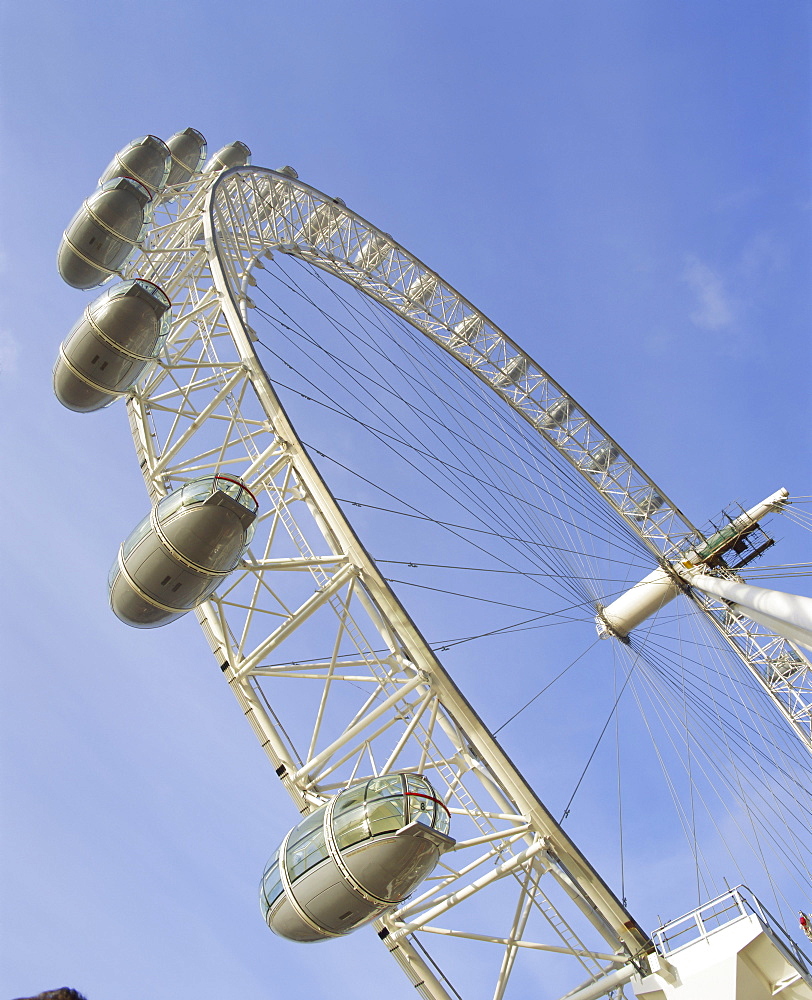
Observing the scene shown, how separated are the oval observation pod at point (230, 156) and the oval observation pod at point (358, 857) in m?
21.3

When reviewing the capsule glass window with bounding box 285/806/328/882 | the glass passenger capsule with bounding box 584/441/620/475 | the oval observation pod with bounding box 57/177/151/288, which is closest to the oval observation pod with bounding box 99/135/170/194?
the oval observation pod with bounding box 57/177/151/288

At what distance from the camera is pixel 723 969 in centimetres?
1049

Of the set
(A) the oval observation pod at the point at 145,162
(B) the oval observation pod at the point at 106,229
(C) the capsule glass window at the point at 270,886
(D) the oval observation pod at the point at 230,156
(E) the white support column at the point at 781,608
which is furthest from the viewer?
(D) the oval observation pod at the point at 230,156

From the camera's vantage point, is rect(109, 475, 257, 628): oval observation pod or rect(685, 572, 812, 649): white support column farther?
rect(685, 572, 812, 649): white support column

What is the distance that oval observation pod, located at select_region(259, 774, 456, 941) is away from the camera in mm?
9016

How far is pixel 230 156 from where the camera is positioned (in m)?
25.4

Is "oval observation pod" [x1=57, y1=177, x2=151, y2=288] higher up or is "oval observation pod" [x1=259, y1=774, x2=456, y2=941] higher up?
"oval observation pod" [x1=57, y1=177, x2=151, y2=288]

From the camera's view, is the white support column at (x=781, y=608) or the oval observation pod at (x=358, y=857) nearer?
the oval observation pod at (x=358, y=857)

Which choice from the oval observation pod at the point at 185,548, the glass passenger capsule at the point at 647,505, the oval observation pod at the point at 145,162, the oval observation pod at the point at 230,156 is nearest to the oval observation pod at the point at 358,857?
the oval observation pod at the point at 185,548

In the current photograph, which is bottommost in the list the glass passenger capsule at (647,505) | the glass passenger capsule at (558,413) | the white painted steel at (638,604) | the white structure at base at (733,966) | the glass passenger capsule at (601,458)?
the white structure at base at (733,966)

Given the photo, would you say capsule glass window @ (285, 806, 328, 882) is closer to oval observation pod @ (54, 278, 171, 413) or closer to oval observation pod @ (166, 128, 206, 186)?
oval observation pod @ (54, 278, 171, 413)

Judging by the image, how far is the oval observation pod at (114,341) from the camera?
13750 mm

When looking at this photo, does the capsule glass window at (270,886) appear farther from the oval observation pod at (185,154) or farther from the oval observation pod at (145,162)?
the oval observation pod at (185,154)

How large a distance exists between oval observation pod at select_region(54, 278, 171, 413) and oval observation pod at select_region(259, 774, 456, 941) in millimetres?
8400
